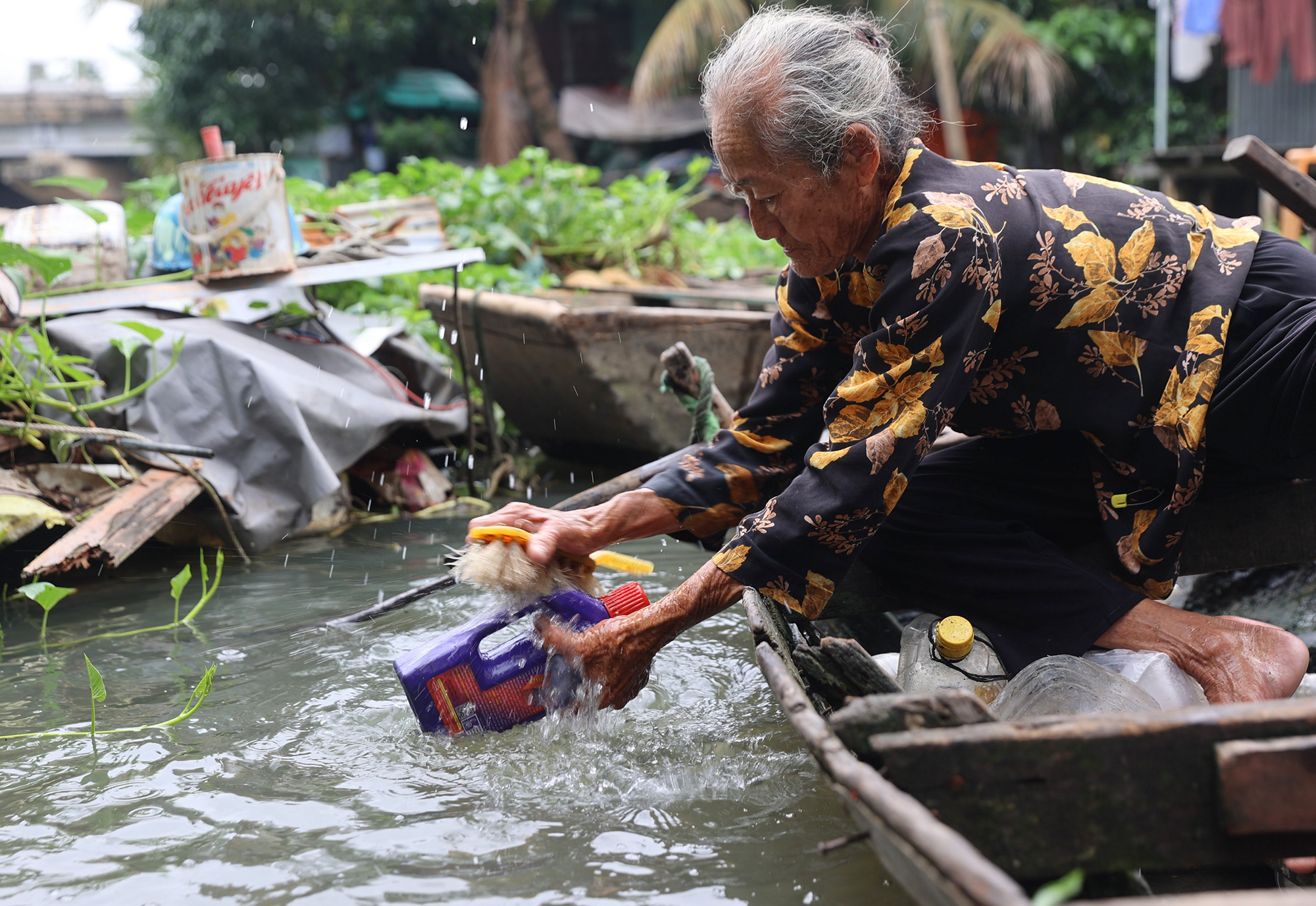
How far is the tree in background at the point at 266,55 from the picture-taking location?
15.1m

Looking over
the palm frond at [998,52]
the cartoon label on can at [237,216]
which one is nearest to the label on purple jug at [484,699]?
the cartoon label on can at [237,216]

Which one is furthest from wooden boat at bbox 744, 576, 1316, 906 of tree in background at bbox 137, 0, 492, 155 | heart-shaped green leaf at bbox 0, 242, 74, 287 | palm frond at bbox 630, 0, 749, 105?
tree in background at bbox 137, 0, 492, 155

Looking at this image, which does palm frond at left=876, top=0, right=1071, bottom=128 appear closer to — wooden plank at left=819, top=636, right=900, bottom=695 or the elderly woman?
the elderly woman

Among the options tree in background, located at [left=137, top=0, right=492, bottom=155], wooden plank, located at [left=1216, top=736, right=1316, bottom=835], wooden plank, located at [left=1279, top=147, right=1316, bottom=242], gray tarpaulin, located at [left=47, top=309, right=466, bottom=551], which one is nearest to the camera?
wooden plank, located at [left=1216, top=736, right=1316, bottom=835]

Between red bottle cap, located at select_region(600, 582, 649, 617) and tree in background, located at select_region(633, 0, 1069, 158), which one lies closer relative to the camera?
red bottle cap, located at select_region(600, 582, 649, 617)

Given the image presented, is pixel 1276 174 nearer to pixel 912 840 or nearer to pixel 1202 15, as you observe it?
pixel 912 840

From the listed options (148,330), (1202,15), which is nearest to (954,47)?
(1202,15)

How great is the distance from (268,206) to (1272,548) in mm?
3351

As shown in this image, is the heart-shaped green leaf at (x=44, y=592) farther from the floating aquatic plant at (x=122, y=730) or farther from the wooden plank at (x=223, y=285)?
the wooden plank at (x=223, y=285)

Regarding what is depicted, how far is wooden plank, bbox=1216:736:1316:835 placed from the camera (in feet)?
3.68

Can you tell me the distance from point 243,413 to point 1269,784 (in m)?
3.27

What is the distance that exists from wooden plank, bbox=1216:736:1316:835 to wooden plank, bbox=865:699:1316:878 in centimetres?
1

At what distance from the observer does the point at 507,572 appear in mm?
1922

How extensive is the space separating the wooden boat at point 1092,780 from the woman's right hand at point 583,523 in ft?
2.83
